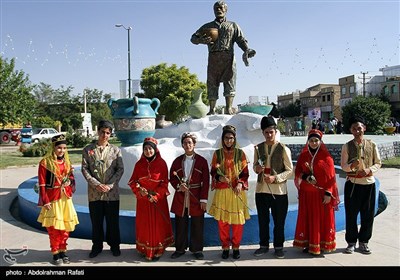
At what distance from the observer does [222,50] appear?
25.0ft

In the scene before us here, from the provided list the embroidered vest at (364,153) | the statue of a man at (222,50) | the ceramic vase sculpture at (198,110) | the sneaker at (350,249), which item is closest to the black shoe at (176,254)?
the sneaker at (350,249)

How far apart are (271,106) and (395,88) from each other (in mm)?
37699

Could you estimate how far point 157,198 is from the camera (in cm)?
378

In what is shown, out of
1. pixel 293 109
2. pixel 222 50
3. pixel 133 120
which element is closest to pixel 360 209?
pixel 133 120

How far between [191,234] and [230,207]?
1.62 feet

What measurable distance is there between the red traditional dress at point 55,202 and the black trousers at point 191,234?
104 centimetres

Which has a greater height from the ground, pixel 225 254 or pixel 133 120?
pixel 133 120

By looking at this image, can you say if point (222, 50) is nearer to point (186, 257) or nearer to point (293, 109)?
point (186, 257)

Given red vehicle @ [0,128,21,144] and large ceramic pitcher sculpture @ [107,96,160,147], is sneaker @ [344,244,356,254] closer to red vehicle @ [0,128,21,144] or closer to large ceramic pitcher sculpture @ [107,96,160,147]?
large ceramic pitcher sculpture @ [107,96,160,147]

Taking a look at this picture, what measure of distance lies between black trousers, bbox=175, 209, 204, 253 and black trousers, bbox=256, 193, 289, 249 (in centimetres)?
61
